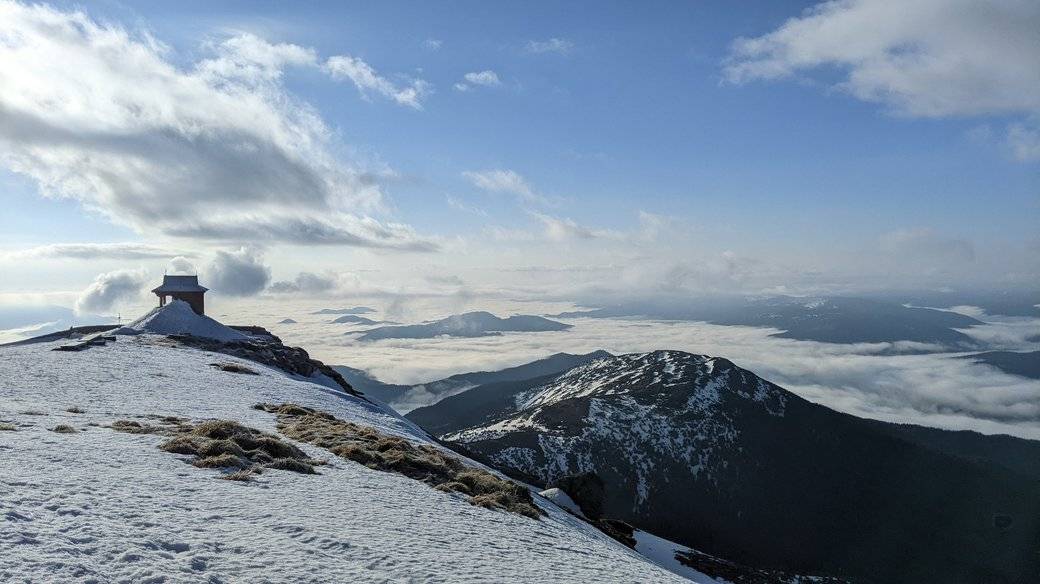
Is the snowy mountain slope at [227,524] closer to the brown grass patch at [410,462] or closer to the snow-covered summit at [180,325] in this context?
the brown grass patch at [410,462]

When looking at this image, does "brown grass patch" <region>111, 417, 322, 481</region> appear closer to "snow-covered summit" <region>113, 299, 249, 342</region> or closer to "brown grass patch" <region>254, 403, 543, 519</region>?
"brown grass patch" <region>254, 403, 543, 519</region>

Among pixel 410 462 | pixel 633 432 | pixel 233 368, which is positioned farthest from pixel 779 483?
pixel 410 462

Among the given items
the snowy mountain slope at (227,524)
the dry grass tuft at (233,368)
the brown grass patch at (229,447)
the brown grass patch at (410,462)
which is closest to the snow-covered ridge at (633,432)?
the dry grass tuft at (233,368)

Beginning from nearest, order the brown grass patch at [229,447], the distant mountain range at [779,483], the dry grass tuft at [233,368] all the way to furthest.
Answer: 1. the brown grass patch at [229,447]
2. the dry grass tuft at [233,368]
3. the distant mountain range at [779,483]

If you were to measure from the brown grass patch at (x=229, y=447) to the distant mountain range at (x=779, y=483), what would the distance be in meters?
109

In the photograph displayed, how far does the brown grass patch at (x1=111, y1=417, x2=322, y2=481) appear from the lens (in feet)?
55.1

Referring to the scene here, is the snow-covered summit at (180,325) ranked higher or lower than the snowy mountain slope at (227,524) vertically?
higher

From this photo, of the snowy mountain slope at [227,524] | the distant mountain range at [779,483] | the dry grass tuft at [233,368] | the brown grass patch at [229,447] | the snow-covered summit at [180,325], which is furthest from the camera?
the distant mountain range at [779,483]

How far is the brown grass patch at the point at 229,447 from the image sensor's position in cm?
1678

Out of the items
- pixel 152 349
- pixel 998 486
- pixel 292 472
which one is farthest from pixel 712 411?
pixel 292 472

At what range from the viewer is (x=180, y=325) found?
63125 mm

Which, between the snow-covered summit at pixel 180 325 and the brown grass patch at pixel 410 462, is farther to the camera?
the snow-covered summit at pixel 180 325

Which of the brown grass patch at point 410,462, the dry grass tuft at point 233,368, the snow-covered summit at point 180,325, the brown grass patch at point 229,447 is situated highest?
the snow-covered summit at point 180,325

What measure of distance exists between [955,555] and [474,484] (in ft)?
636
